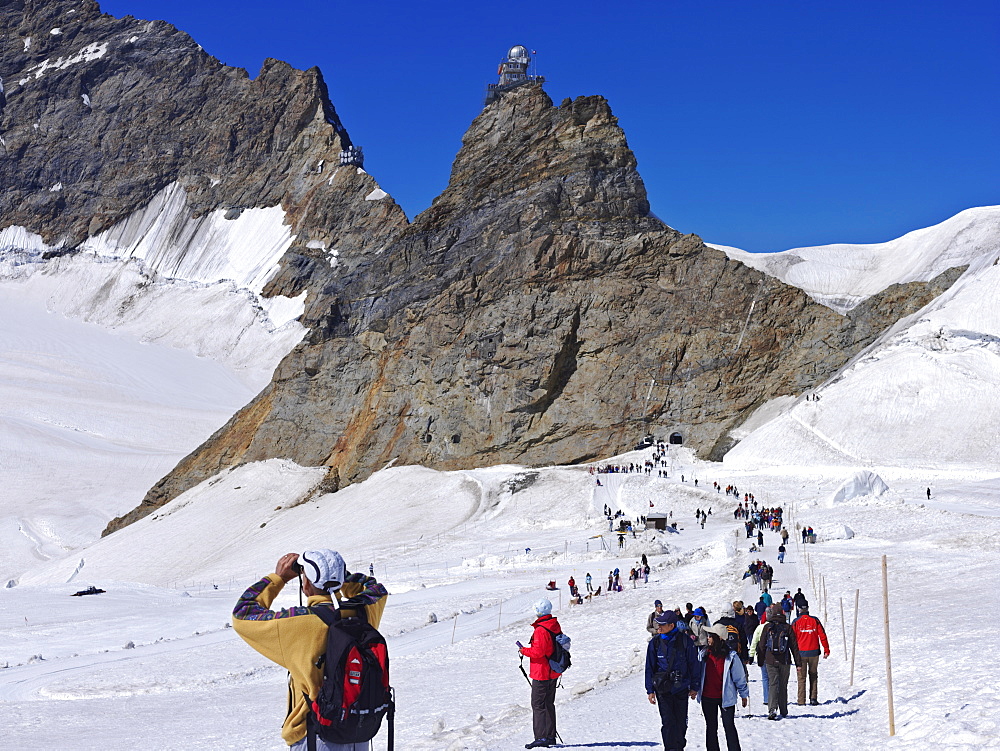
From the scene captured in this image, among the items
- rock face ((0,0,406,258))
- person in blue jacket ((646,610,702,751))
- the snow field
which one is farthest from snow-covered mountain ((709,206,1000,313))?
person in blue jacket ((646,610,702,751))

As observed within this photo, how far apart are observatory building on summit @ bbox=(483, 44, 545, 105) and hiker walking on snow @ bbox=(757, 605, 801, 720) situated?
8150 centimetres

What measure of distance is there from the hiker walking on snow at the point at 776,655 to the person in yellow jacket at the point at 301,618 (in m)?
6.07

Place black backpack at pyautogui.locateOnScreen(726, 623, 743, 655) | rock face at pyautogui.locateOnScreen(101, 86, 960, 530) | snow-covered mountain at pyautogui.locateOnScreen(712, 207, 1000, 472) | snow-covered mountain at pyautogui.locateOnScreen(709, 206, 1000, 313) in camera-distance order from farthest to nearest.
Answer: snow-covered mountain at pyautogui.locateOnScreen(709, 206, 1000, 313) < rock face at pyautogui.locateOnScreen(101, 86, 960, 530) < snow-covered mountain at pyautogui.locateOnScreen(712, 207, 1000, 472) < black backpack at pyautogui.locateOnScreen(726, 623, 743, 655)

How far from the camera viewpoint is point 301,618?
516cm

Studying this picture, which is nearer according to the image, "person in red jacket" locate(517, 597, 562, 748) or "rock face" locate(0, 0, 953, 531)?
"person in red jacket" locate(517, 597, 562, 748)

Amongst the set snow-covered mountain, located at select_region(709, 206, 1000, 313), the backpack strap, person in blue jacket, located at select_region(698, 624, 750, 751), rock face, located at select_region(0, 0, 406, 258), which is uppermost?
rock face, located at select_region(0, 0, 406, 258)

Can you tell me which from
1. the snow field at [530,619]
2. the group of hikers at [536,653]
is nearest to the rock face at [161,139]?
the snow field at [530,619]

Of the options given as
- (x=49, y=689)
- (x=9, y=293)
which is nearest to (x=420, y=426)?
(x=49, y=689)

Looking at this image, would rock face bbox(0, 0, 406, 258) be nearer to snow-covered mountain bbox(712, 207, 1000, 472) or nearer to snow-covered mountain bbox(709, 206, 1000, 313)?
snow-covered mountain bbox(709, 206, 1000, 313)

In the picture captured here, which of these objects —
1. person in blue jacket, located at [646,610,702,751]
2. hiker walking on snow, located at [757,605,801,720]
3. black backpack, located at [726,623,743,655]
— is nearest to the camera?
person in blue jacket, located at [646,610,702,751]

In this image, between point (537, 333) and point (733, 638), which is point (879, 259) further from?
point (733, 638)

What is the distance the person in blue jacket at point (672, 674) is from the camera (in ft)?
25.3

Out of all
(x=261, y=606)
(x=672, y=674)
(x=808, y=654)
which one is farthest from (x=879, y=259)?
(x=261, y=606)

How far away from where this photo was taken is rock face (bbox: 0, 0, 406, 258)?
149875mm
